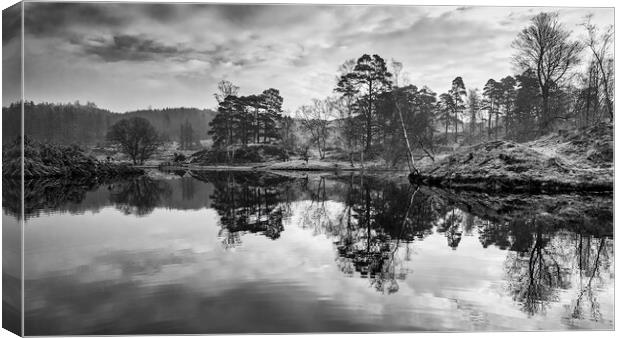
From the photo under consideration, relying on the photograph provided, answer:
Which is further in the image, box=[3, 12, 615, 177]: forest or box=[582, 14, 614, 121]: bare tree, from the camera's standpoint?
box=[3, 12, 615, 177]: forest

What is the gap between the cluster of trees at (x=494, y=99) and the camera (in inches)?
329

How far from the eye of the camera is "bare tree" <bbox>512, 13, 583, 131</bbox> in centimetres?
762

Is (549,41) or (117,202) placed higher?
(549,41)

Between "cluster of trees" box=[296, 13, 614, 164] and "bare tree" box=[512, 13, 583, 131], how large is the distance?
0.01m

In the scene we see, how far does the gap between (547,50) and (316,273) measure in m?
7.46

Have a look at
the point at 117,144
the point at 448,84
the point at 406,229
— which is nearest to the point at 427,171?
the point at 448,84

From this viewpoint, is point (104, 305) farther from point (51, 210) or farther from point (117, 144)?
point (117, 144)

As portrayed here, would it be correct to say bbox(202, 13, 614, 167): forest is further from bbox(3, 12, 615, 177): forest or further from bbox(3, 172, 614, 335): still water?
bbox(3, 172, 614, 335): still water

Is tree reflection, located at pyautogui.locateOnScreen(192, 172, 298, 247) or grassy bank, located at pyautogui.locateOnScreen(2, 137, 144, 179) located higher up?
grassy bank, located at pyautogui.locateOnScreen(2, 137, 144, 179)

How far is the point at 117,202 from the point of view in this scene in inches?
522

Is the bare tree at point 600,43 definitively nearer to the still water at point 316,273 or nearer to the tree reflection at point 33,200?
the still water at point 316,273

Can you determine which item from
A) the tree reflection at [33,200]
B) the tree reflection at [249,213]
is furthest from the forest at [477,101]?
the tree reflection at [33,200]

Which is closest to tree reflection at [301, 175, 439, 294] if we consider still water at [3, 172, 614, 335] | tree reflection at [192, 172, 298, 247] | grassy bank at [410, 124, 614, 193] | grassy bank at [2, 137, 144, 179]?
still water at [3, 172, 614, 335]

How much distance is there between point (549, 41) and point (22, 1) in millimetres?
8490
